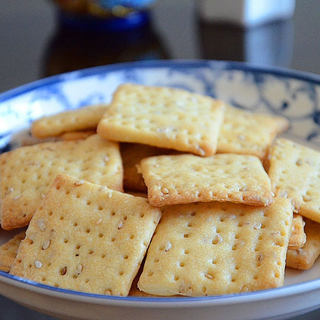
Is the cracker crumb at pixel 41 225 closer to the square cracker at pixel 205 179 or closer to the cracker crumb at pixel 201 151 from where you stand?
the square cracker at pixel 205 179

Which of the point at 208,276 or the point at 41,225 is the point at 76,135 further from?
the point at 208,276

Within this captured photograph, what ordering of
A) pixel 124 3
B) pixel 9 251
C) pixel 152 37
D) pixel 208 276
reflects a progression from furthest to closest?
pixel 152 37 < pixel 124 3 < pixel 9 251 < pixel 208 276

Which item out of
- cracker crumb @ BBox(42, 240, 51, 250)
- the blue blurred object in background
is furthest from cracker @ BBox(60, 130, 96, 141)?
the blue blurred object in background

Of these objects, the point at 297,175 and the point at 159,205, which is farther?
the point at 297,175

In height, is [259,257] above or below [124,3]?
below

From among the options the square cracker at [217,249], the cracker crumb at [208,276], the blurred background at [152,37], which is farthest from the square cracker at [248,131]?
the blurred background at [152,37]

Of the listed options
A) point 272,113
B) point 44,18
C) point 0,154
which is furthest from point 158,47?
point 0,154

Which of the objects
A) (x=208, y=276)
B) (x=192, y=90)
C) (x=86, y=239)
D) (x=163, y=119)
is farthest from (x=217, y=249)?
(x=192, y=90)
